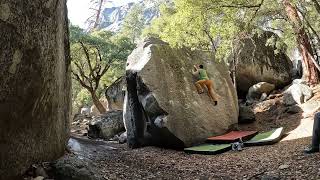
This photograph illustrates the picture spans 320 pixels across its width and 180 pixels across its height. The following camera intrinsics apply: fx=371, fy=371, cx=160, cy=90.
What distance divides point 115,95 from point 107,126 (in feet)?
39.0

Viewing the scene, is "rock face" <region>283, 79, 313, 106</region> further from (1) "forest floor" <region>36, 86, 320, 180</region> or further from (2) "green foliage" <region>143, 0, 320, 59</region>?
(1) "forest floor" <region>36, 86, 320, 180</region>

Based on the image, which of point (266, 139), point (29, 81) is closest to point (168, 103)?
point (266, 139)

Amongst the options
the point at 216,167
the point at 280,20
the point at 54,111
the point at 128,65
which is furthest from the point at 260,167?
the point at 280,20

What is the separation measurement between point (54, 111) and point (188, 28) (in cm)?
817

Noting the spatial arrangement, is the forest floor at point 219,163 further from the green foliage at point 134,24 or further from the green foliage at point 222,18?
the green foliage at point 134,24

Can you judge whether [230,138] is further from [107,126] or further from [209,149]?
[107,126]

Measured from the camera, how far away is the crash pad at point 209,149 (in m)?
11.4

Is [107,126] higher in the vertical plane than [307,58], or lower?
lower

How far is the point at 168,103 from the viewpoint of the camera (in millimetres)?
13000

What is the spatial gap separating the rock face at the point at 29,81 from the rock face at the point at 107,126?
44.6 ft

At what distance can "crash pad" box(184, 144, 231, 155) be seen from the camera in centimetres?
1144

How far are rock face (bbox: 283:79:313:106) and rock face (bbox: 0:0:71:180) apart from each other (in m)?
12.4

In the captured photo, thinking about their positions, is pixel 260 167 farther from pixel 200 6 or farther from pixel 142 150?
pixel 200 6

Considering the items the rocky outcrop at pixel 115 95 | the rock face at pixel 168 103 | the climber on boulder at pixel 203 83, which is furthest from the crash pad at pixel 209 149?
the rocky outcrop at pixel 115 95
